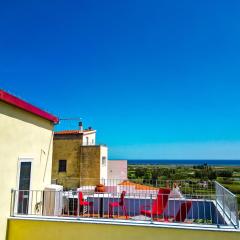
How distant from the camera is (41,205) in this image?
9906mm

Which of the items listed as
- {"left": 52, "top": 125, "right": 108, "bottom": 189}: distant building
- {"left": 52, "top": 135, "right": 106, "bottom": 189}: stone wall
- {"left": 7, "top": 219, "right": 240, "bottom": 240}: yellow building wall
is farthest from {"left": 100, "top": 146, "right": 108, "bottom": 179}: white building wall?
{"left": 7, "top": 219, "right": 240, "bottom": 240}: yellow building wall

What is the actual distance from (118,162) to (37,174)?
28.2m

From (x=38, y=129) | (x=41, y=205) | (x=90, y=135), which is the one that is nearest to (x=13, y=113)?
(x=38, y=129)

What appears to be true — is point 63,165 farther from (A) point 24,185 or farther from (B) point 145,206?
(A) point 24,185

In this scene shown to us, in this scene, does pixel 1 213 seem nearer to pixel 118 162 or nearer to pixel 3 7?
pixel 3 7

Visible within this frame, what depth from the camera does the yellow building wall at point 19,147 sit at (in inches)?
303

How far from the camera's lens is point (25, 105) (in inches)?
344

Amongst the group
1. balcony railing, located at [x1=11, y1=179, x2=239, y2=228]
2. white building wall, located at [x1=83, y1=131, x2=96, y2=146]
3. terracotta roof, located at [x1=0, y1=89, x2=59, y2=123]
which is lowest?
balcony railing, located at [x1=11, y1=179, x2=239, y2=228]

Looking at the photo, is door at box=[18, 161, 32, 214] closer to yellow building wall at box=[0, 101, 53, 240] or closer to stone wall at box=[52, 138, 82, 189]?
yellow building wall at box=[0, 101, 53, 240]

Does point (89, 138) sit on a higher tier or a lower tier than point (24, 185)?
higher

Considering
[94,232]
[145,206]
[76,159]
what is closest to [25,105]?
Result: [94,232]

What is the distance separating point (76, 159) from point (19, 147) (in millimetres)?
21668

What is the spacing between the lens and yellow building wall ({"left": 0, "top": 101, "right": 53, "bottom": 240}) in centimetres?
770

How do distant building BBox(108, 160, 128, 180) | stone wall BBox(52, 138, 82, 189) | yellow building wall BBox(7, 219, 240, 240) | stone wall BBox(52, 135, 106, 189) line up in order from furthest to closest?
distant building BBox(108, 160, 128, 180) < stone wall BBox(52, 138, 82, 189) < stone wall BBox(52, 135, 106, 189) < yellow building wall BBox(7, 219, 240, 240)
